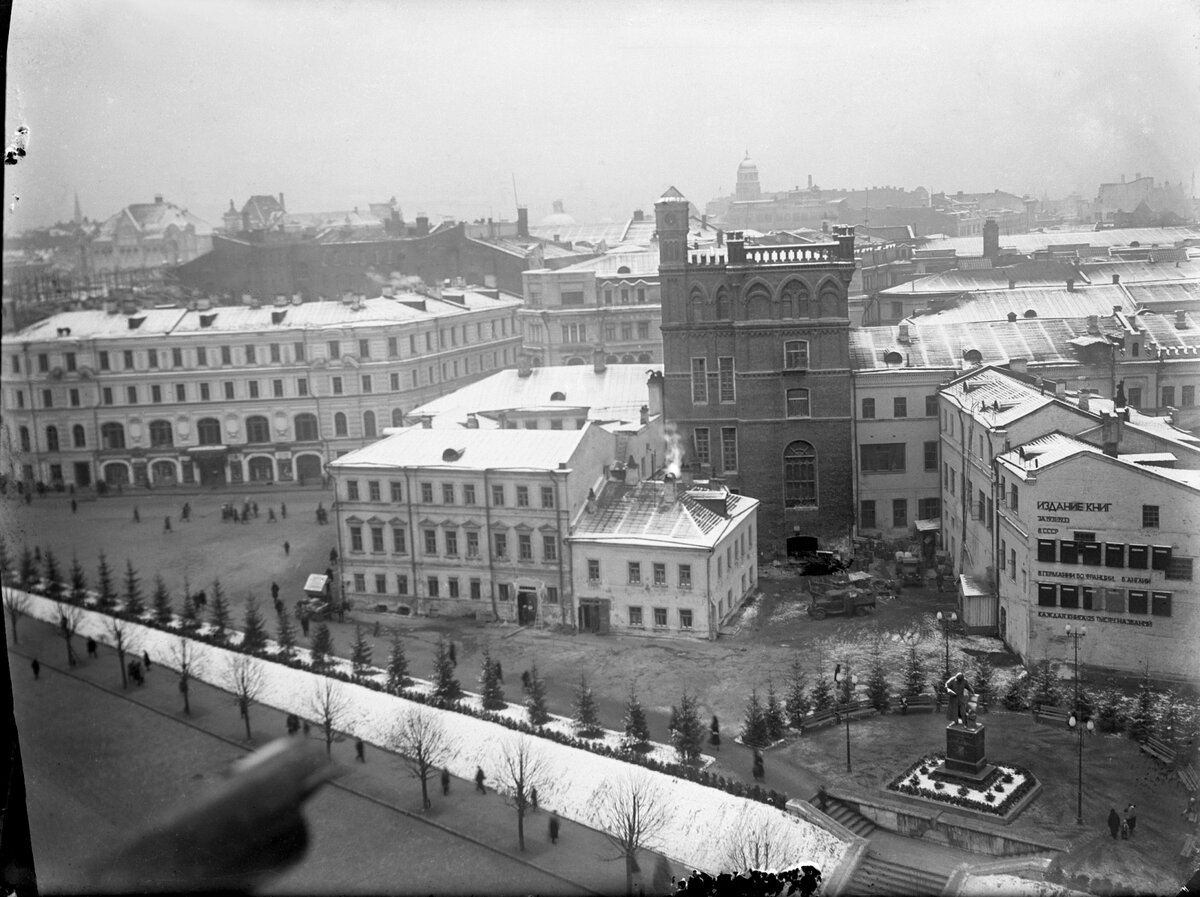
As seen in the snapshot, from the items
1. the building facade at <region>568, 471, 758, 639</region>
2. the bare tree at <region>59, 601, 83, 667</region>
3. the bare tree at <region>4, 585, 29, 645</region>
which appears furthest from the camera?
the building facade at <region>568, 471, 758, 639</region>

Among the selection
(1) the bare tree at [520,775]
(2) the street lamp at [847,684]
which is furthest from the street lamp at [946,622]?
(1) the bare tree at [520,775]

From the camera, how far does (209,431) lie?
70.9ft

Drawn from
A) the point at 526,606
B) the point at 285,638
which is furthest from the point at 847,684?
the point at 285,638

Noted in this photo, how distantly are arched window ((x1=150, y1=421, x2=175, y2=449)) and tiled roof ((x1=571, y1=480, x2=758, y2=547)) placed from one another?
7365 mm

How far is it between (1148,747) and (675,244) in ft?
43.0

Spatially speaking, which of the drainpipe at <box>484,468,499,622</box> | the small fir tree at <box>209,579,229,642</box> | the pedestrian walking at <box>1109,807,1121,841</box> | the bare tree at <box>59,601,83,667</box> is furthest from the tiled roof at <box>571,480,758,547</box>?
the pedestrian walking at <box>1109,807,1121,841</box>

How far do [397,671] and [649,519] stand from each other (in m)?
4.95

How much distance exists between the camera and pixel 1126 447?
15.5 m

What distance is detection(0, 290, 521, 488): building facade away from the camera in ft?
52.2

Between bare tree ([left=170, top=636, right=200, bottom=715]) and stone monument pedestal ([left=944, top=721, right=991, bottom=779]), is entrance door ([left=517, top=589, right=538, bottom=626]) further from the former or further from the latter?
stone monument pedestal ([left=944, top=721, right=991, bottom=779])

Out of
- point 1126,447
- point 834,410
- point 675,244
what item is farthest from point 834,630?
point 675,244

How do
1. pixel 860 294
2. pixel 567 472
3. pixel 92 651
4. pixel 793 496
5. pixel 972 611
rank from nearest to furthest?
pixel 92 651
pixel 972 611
pixel 567 472
pixel 793 496
pixel 860 294

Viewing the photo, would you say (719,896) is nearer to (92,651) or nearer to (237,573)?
(92,651)

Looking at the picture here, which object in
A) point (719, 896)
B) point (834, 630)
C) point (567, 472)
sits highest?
point (567, 472)
